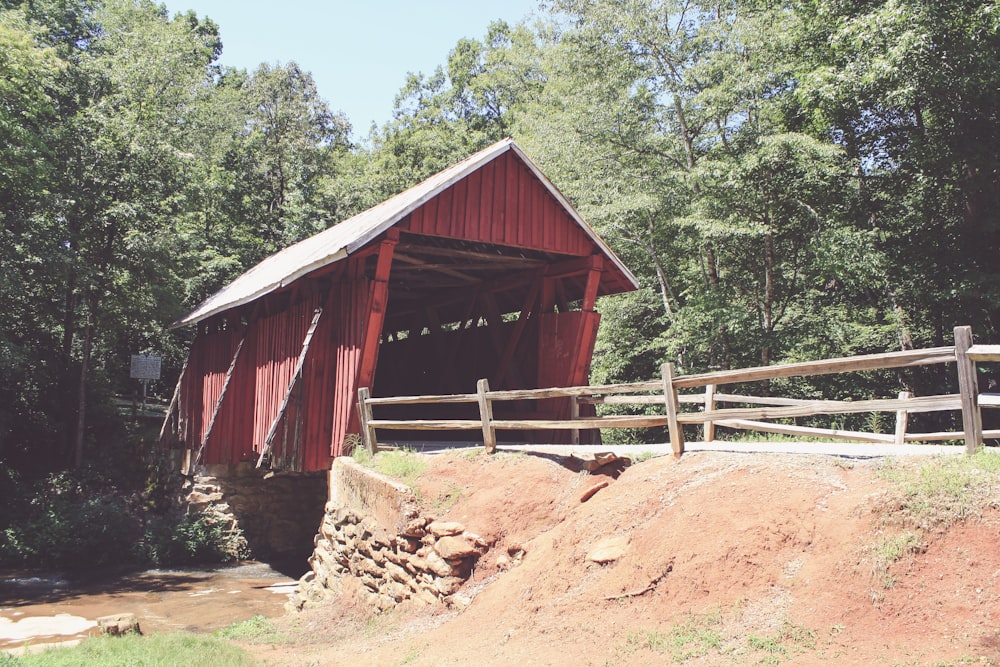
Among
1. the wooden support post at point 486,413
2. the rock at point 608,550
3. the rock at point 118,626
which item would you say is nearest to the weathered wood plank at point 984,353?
the rock at point 608,550

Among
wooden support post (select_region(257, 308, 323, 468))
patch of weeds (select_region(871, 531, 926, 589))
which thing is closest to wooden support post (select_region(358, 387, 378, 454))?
wooden support post (select_region(257, 308, 323, 468))

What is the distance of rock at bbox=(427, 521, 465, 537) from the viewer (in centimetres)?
766

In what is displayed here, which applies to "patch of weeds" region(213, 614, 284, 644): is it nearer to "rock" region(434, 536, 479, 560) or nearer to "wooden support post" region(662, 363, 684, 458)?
"rock" region(434, 536, 479, 560)

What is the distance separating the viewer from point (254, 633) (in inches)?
348

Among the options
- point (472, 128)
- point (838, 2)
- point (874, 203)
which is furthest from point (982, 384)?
point (472, 128)

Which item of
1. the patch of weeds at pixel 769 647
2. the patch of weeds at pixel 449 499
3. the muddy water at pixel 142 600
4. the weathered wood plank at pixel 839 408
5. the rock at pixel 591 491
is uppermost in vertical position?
the weathered wood plank at pixel 839 408

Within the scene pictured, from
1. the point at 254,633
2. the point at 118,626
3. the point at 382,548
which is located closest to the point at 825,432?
the point at 382,548

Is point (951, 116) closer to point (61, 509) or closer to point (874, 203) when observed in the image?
point (874, 203)

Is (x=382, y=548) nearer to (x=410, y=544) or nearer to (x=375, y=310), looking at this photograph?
(x=410, y=544)

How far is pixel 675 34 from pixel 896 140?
568 cm

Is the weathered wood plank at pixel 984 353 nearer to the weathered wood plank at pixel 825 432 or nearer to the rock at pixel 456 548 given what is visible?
the weathered wood plank at pixel 825 432

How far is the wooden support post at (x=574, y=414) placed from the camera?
1040 centimetres

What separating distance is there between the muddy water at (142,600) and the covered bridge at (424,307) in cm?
233

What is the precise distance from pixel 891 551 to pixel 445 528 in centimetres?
430
